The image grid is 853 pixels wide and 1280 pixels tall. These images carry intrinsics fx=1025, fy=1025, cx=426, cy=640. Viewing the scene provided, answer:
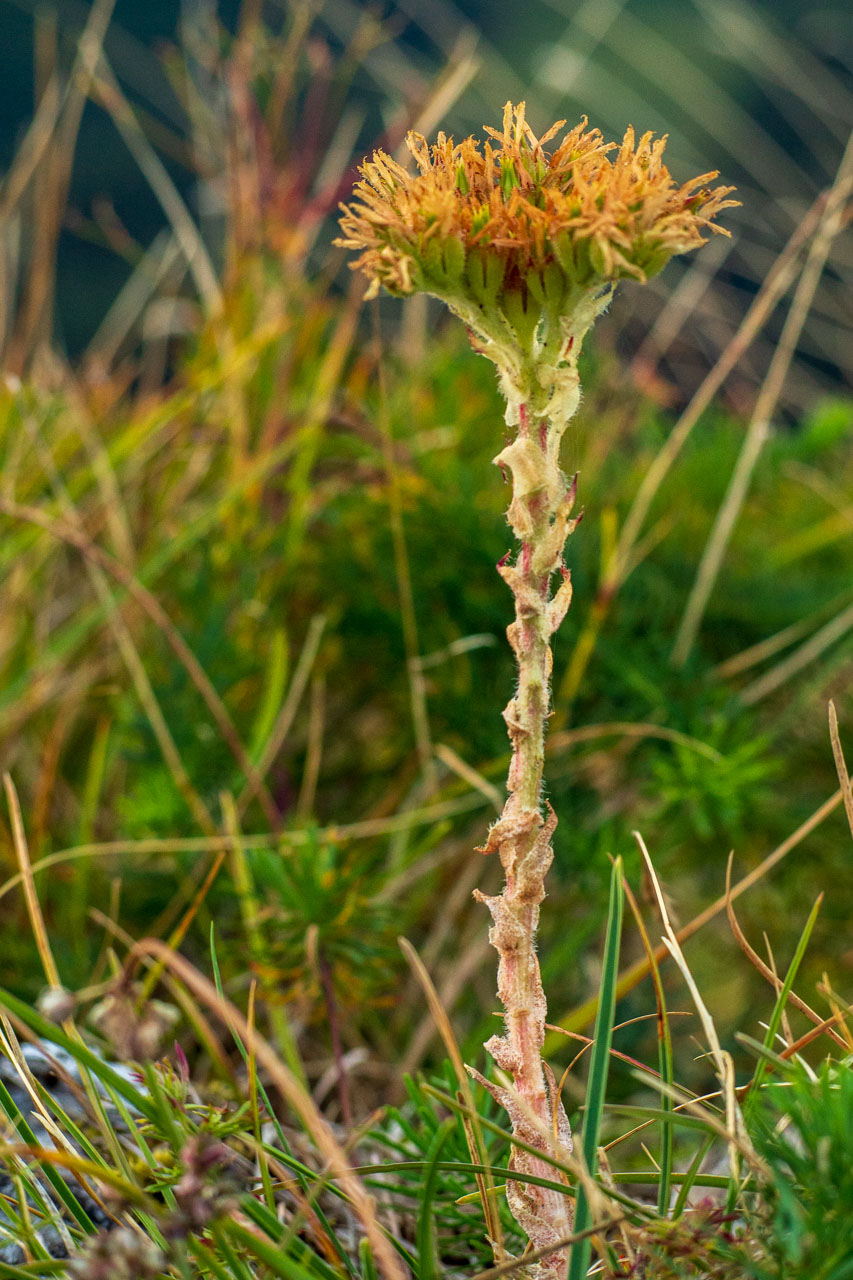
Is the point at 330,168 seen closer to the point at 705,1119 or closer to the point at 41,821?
the point at 41,821

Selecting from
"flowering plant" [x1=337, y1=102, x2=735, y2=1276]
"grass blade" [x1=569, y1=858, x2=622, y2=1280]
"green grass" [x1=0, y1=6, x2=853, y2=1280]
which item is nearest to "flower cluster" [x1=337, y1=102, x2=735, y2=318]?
"flowering plant" [x1=337, y1=102, x2=735, y2=1276]

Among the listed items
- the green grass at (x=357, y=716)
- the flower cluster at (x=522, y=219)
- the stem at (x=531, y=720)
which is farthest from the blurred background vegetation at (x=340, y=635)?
the flower cluster at (x=522, y=219)

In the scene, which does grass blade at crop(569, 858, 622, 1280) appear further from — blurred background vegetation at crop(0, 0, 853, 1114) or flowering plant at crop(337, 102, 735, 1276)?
blurred background vegetation at crop(0, 0, 853, 1114)

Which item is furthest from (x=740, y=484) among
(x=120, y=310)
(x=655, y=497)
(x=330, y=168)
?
(x=120, y=310)

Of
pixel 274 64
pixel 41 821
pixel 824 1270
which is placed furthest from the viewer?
pixel 274 64

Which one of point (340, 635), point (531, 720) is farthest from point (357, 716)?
point (531, 720)

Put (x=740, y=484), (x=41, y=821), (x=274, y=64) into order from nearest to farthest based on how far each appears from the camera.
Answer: (x=41, y=821), (x=740, y=484), (x=274, y=64)

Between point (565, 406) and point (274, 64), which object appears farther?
point (274, 64)

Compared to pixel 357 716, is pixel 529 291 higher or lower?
higher

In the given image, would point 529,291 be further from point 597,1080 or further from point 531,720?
point 597,1080
